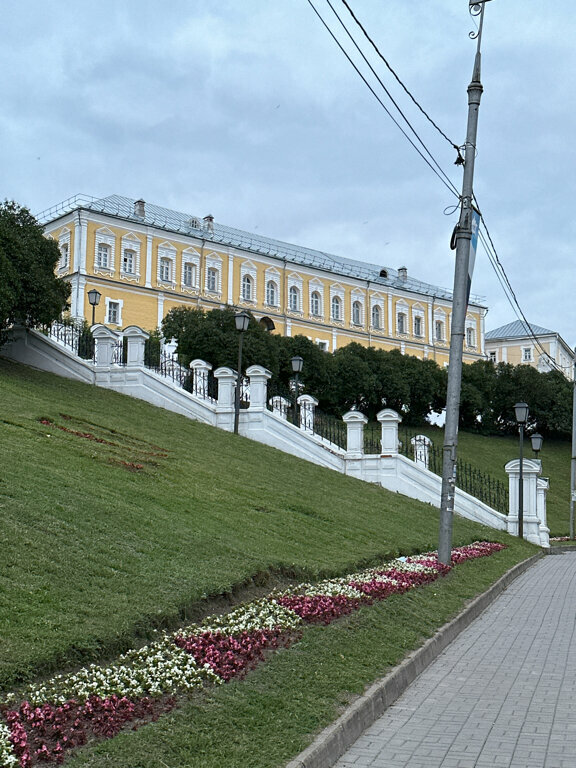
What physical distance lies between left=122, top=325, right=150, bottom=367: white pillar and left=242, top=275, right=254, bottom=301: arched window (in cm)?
→ 4035

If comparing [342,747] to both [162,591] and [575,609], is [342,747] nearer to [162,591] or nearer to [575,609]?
[162,591]

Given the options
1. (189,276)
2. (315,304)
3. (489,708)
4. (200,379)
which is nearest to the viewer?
(489,708)

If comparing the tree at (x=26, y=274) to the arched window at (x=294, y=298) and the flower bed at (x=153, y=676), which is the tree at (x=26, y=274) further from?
the arched window at (x=294, y=298)

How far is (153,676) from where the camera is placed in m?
5.76

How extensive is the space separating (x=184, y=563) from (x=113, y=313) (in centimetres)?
5122

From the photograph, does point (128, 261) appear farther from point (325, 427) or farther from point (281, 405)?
point (325, 427)

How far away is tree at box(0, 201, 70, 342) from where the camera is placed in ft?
80.2

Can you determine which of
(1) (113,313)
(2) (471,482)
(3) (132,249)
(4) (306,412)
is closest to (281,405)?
(4) (306,412)

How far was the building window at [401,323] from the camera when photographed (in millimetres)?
78000

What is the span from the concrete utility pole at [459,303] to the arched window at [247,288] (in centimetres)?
5253

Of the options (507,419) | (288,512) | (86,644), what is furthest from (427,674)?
(507,419)

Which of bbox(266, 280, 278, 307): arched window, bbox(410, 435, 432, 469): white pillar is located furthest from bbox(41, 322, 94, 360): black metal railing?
bbox(266, 280, 278, 307): arched window

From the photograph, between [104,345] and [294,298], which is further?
[294,298]

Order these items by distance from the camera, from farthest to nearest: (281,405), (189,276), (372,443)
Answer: (189,276) < (281,405) < (372,443)
